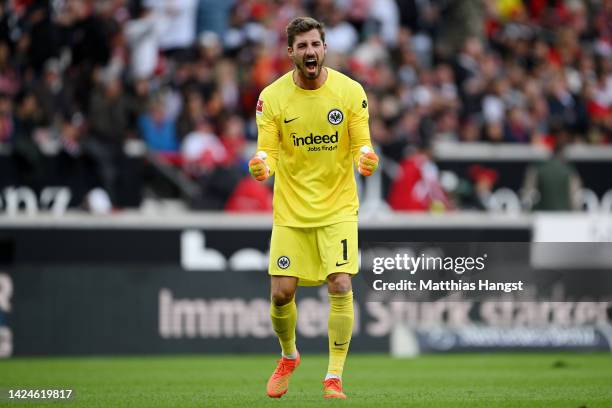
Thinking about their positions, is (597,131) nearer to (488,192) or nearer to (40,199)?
(488,192)

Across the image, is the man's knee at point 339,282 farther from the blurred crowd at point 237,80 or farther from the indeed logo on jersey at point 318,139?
the blurred crowd at point 237,80

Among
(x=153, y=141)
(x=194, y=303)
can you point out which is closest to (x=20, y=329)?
(x=194, y=303)

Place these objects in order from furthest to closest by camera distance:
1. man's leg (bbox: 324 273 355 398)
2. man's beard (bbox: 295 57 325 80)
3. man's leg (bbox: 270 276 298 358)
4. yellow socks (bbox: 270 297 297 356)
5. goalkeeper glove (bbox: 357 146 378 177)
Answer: yellow socks (bbox: 270 297 297 356), man's leg (bbox: 270 276 298 358), man's leg (bbox: 324 273 355 398), man's beard (bbox: 295 57 325 80), goalkeeper glove (bbox: 357 146 378 177)

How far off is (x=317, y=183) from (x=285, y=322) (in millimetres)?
1052

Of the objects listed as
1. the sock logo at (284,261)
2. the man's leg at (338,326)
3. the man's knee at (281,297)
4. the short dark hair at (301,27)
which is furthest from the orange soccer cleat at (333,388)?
the short dark hair at (301,27)

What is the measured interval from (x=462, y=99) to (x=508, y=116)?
3.18 ft

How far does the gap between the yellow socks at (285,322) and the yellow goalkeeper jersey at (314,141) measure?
0.62 metres

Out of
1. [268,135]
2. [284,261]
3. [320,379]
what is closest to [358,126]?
[268,135]

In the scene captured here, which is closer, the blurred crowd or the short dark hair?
the short dark hair

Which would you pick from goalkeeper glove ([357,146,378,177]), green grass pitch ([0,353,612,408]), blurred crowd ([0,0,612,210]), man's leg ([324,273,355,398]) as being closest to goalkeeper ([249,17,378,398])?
man's leg ([324,273,355,398])

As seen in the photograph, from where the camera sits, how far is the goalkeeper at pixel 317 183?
9352 mm

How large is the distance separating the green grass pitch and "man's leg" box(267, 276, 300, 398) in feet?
0.35

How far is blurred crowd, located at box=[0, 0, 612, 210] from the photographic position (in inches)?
704

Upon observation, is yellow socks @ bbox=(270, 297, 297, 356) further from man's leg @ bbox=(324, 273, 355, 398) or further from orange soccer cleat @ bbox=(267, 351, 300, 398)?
man's leg @ bbox=(324, 273, 355, 398)
